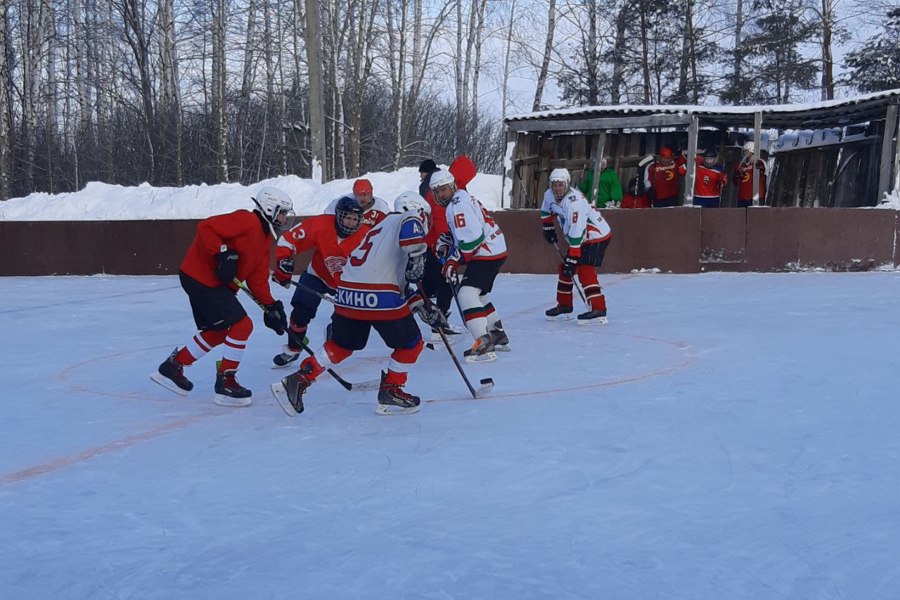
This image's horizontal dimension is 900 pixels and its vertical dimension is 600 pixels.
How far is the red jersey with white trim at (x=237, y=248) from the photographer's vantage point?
4938mm

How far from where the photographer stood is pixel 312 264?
264 inches

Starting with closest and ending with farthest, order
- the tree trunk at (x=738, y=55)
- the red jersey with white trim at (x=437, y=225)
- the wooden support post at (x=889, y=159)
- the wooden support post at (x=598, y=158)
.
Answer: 1. the red jersey with white trim at (x=437, y=225)
2. the wooden support post at (x=889, y=159)
3. the wooden support post at (x=598, y=158)
4. the tree trunk at (x=738, y=55)

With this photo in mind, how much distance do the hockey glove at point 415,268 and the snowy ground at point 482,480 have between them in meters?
0.70

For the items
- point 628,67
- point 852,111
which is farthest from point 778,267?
point 628,67

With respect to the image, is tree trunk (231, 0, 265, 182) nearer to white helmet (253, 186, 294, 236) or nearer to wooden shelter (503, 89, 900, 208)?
wooden shelter (503, 89, 900, 208)

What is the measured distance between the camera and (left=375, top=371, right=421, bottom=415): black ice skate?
4688 millimetres

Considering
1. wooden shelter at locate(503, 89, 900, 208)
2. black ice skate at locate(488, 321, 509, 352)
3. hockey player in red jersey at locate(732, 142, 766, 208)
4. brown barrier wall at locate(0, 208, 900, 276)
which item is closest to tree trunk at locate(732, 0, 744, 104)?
wooden shelter at locate(503, 89, 900, 208)

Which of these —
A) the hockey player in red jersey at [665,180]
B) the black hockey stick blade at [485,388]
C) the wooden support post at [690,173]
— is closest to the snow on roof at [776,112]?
the wooden support post at [690,173]

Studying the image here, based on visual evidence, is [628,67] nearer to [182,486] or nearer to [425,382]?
[425,382]

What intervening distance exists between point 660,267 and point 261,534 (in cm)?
1000

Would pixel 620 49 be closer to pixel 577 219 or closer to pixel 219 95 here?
pixel 219 95

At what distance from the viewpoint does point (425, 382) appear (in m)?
5.68

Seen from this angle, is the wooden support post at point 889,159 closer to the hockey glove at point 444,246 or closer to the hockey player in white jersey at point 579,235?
the hockey player in white jersey at point 579,235

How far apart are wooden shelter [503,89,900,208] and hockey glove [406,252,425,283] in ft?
32.2
